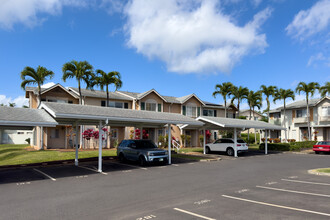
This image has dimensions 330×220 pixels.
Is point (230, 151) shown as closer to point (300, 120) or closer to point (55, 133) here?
point (55, 133)

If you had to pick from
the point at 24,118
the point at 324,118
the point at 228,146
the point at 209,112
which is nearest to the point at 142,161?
the point at 24,118

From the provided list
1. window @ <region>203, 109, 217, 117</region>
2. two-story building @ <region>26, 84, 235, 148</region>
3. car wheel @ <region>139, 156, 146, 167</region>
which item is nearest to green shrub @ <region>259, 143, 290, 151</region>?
two-story building @ <region>26, 84, 235, 148</region>

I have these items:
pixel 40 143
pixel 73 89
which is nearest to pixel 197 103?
pixel 73 89

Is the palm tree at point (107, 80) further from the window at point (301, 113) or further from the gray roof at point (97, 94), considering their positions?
the window at point (301, 113)

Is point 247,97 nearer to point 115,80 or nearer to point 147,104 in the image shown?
point 147,104

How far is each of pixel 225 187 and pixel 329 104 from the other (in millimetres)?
38397

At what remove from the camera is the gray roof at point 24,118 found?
11.3 meters

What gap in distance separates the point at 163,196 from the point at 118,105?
2712cm

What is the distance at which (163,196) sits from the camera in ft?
28.8

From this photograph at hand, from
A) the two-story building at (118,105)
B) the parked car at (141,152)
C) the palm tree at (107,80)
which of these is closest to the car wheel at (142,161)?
the parked car at (141,152)

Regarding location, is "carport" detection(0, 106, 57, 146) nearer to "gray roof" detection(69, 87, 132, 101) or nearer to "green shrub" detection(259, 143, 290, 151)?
"gray roof" detection(69, 87, 132, 101)

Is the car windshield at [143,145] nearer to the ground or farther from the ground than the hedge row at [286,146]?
farther from the ground

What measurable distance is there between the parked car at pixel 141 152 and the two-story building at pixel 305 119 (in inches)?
1298

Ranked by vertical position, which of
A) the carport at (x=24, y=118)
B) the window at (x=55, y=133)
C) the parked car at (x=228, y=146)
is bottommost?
the parked car at (x=228, y=146)
